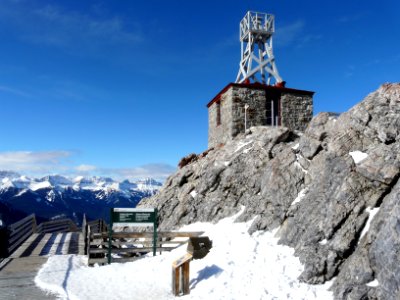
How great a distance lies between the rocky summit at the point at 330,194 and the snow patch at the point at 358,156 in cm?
4

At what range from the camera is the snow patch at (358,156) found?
13.2 meters

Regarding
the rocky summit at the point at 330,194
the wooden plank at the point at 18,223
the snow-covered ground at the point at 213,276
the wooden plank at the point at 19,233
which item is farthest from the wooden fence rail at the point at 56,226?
the snow-covered ground at the point at 213,276

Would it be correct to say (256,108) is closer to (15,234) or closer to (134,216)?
(134,216)

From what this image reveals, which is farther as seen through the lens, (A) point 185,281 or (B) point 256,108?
(B) point 256,108

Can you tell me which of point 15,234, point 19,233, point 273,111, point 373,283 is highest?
point 273,111

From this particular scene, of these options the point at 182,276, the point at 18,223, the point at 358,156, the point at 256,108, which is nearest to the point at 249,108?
the point at 256,108

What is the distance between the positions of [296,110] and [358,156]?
14855 mm

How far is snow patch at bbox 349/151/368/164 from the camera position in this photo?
13.2 meters

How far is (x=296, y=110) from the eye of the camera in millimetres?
27922

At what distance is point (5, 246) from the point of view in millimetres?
16812

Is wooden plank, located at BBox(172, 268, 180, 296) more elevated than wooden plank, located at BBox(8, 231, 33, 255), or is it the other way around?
wooden plank, located at BBox(172, 268, 180, 296)

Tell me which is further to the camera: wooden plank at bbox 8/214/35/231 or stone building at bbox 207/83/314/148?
stone building at bbox 207/83/314/148

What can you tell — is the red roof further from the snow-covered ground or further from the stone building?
the snow-covered ground

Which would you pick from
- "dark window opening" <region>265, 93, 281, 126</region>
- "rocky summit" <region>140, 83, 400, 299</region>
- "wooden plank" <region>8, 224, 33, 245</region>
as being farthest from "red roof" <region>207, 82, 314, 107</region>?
"wooden plank" <region>8, 224, 33, 245</region>
